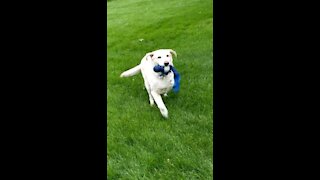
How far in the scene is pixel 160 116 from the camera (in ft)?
13.5

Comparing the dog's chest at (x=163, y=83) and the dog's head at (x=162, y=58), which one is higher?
the dog's head at (x=162, y=58)

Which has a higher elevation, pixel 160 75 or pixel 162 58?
pixel 162 58

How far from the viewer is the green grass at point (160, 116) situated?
10.4 ft

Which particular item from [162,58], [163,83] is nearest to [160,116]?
[163,83]

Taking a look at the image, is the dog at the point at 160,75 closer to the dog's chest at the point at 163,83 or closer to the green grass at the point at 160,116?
the dog's chest at the point at 163,83

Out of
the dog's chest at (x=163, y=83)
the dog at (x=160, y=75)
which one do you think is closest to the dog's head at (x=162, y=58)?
the dog at (x=160, y=75)

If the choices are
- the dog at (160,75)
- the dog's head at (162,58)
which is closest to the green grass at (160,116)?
the dog at (160,75)

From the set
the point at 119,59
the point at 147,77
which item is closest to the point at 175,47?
the point at 119,59

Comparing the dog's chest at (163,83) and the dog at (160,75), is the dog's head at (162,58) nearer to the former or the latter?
the dog at (160,75)

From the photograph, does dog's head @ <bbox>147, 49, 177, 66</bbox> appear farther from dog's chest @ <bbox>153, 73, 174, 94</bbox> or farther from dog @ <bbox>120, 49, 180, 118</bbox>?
dog's chest @ <bbox>153, 73, 174, 94</bbox>

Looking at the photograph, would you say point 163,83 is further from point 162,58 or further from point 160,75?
point 162,58

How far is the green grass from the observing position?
125 inches

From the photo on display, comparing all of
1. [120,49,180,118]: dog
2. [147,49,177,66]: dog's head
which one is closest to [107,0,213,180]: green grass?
[120,49,180,118]: dog

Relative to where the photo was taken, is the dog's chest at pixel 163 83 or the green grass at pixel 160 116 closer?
the green grass at pixel 160 116
